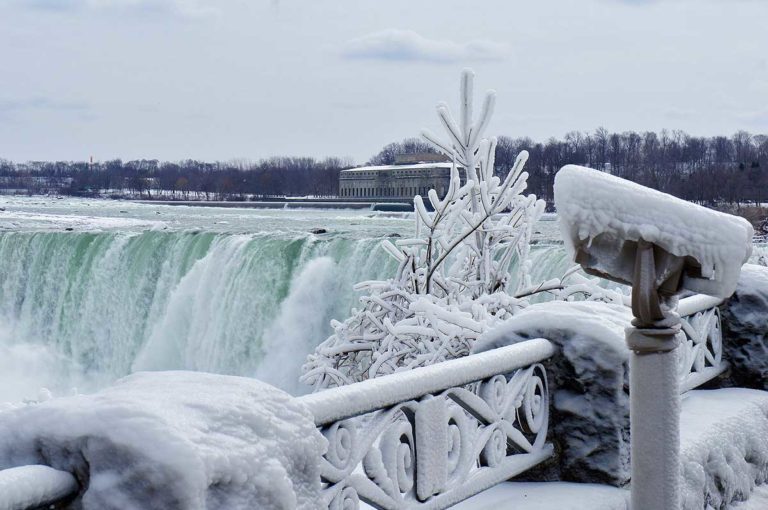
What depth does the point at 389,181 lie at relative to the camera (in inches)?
2440

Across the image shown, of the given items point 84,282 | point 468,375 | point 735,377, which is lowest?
point 84,282

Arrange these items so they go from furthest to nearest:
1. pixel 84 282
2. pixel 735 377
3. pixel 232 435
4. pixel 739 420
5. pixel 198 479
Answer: pixel 84 282 < pixel 735 377 < pixel 739 420 < pixel 232 435 < pixel 198 479

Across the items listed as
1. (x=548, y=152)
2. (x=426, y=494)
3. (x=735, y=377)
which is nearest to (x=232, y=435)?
(x=426, y=494)

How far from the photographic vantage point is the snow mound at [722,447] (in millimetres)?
4094

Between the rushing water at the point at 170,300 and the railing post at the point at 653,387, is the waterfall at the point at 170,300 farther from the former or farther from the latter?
the railing post at the point at 653,387

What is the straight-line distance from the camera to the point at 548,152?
127ft

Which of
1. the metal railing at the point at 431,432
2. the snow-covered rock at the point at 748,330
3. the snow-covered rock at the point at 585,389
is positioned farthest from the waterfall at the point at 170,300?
the metal railing at the point at 431,432

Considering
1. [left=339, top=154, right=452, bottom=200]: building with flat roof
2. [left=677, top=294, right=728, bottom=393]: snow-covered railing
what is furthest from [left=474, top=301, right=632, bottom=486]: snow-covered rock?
[left=339, top=154, right=452, bottom=200]: building with flat roof

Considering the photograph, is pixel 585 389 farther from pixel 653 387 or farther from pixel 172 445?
pixel 172 445

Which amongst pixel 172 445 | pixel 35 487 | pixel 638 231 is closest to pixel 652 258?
pixel 638 231

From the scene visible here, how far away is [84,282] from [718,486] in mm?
18376

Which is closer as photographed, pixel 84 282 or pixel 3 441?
pixel 3 441

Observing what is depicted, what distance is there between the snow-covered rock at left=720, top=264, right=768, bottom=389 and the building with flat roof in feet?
107

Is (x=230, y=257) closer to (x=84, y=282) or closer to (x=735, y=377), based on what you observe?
(x=84, y=282)
